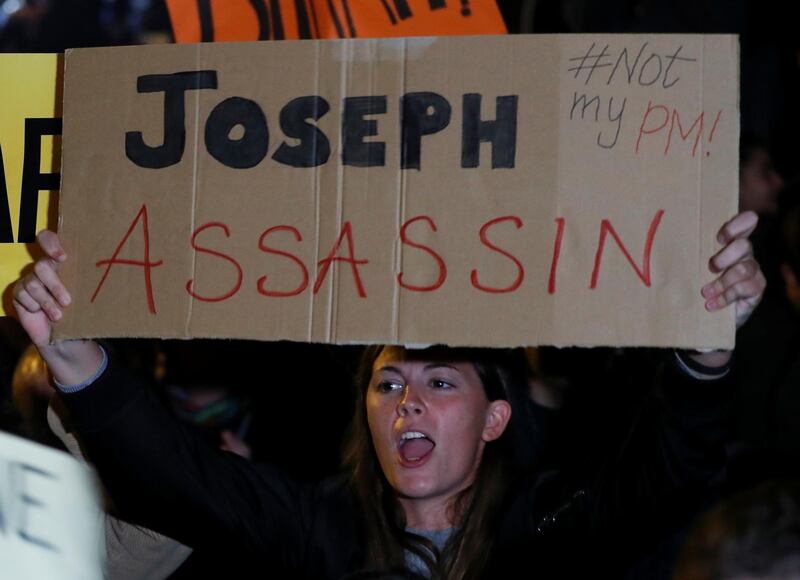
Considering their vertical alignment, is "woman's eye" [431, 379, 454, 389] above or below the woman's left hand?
below

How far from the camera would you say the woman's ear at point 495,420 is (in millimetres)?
2264

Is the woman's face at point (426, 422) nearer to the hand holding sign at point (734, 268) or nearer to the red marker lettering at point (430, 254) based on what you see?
the red marker lettering at point (430, 254)

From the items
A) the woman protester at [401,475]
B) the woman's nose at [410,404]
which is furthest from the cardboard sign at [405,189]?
the woman's nose at [410,404]

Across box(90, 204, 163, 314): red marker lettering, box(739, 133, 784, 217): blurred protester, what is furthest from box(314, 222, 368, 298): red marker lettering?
box(739, 133, 784, 217): blurred protester

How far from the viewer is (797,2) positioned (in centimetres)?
397

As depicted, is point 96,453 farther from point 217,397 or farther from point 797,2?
point 797,2

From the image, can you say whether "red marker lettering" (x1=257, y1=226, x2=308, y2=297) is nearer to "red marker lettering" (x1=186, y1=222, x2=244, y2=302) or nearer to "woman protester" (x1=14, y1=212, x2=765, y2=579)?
"red marker lettering" (x1=186, y1=222, x2=244, y2=302)

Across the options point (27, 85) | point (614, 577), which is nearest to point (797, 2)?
point (614, 577)

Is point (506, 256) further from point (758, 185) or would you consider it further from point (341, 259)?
point (758, 185)

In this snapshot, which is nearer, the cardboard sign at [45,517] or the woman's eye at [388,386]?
the cardboard sign at [45,517]

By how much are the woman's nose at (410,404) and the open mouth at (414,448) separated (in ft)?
0.11

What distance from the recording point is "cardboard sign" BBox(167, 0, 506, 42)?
2256mm

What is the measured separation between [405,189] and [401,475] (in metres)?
0.60

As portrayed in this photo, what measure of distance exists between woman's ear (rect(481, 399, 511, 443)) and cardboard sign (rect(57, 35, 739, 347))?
1.88ft
